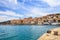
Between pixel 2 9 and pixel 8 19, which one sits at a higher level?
pixel 2 9

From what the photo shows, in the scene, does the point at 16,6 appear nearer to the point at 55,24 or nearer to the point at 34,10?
the point at 34,10

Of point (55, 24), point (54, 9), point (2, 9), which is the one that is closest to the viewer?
point (2, 9)

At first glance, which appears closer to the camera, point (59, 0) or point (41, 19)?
point (59, 0)

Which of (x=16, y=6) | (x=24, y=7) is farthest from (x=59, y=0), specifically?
(x=16, y=6)

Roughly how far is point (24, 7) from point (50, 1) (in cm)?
128

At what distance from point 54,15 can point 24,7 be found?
1.63 m

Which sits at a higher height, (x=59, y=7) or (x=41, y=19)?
(x=59, y=7)

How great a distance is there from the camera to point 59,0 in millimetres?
5992

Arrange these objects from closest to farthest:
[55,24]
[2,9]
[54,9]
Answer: [2,9] < [54,9] < [55,24]

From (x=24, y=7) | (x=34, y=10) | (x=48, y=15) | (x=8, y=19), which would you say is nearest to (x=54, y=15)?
(x=48, y=15)

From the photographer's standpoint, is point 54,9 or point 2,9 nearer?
point 2,9

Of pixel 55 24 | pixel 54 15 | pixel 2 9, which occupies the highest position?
pixel 2 9

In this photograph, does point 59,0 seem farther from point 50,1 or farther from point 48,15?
point 48,15

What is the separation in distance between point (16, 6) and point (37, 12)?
3.52ft
